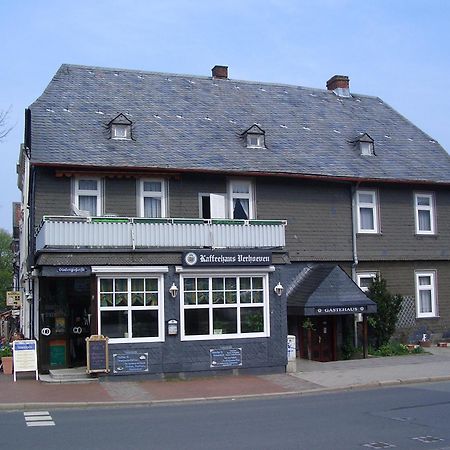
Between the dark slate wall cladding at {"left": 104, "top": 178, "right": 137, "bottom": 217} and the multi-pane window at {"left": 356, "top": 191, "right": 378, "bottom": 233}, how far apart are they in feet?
29.4

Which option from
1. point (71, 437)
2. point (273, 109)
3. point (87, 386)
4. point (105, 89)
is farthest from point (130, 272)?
point (273, 109)

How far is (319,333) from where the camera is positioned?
2548 centimetres

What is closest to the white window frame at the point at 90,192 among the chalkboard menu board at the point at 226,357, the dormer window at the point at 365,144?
the chalkboard menu board at the point at 226,357

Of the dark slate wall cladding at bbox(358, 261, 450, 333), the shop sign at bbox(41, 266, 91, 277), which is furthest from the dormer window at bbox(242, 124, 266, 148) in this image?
the shop sign at bbox(41, 266, 91, 277)

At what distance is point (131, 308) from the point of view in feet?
65.8

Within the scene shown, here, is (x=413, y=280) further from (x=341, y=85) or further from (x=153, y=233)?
(x=153, y=233)

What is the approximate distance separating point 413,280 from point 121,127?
42.1 ft

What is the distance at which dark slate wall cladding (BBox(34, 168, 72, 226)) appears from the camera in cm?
2291

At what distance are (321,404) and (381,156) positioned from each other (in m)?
15.9

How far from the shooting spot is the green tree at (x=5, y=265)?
7938cm

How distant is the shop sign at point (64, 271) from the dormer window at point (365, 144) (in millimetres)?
13628

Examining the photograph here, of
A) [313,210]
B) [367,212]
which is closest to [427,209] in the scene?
[367,212]

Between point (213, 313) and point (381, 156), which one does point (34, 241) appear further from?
point (381, 156)

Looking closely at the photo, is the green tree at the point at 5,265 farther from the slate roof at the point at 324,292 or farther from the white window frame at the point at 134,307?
the white window frame at the point at 134,307
